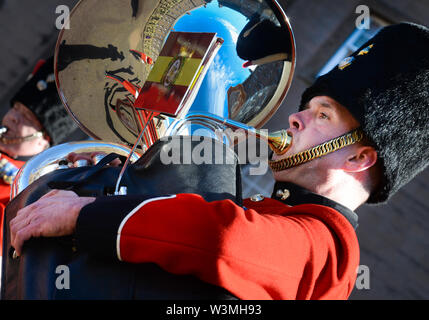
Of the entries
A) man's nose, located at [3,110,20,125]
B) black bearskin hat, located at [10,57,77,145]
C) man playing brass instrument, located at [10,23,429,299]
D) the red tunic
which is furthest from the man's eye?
man's nose, located at [3,110,20,125]

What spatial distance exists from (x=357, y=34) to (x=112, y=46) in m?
3.95

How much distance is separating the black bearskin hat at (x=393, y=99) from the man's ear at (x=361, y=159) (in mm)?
30

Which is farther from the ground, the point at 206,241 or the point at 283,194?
the point at 206,241

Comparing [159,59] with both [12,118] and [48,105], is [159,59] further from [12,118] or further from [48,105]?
[12,118]

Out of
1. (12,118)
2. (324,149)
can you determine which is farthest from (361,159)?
(12,118)

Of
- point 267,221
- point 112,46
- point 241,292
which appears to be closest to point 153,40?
point 112,46

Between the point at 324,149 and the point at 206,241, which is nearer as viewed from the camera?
the point at 206,241

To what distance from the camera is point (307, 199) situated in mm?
1617

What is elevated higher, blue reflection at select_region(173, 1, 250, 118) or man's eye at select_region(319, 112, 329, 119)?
blue reflection at select_region(173, 1, 250, 118)

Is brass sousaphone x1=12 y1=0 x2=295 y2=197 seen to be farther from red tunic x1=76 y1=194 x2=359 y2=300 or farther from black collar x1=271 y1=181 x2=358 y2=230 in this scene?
red tunic x1=76 y1=194 x2=359 y2=300

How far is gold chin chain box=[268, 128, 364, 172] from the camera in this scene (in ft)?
5.47

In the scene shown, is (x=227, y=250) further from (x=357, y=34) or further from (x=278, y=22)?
(x=357, y=34)

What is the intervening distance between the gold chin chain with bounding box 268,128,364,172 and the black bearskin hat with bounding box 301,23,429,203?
5 centimetres

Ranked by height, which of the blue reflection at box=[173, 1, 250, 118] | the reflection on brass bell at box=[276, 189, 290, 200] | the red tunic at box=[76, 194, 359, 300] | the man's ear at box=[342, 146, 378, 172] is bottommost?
the reflection on brass bell at box=[276, 189, 290, 200]
